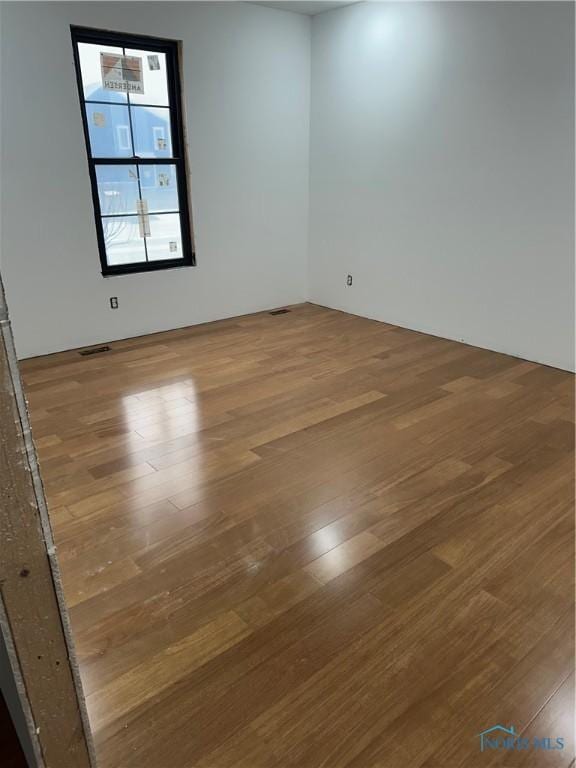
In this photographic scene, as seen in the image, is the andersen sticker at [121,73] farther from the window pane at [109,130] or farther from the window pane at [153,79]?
the window pane at [109,130]

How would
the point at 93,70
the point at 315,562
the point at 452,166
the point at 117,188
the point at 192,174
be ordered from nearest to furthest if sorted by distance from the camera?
the point at 315,562 < the point at 93,70 < the point at 452,166 < the point at 117,188 < the point at 192,174

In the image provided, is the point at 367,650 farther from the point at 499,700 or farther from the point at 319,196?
the point at 319,196

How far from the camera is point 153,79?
4.14 metres

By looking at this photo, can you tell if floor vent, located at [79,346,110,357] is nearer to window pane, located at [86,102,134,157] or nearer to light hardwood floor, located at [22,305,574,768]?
light hardwood floor, located at [22,305,574,768]

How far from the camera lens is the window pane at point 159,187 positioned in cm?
432

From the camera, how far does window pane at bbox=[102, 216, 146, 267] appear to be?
427cm

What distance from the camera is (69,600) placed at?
70.8 inches

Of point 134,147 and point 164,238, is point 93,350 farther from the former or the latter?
point 134,147

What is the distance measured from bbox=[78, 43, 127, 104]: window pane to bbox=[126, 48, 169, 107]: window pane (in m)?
0.19

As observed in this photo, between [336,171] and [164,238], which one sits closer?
[164,238]

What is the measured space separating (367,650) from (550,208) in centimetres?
320

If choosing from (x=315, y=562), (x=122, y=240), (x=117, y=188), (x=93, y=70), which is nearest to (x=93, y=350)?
(x=122, y=240)

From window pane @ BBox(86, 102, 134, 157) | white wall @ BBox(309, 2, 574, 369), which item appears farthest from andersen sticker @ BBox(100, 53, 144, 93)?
white wall @ BBox(309, 2, 574, 369)

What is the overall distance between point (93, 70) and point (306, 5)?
1.85 m
